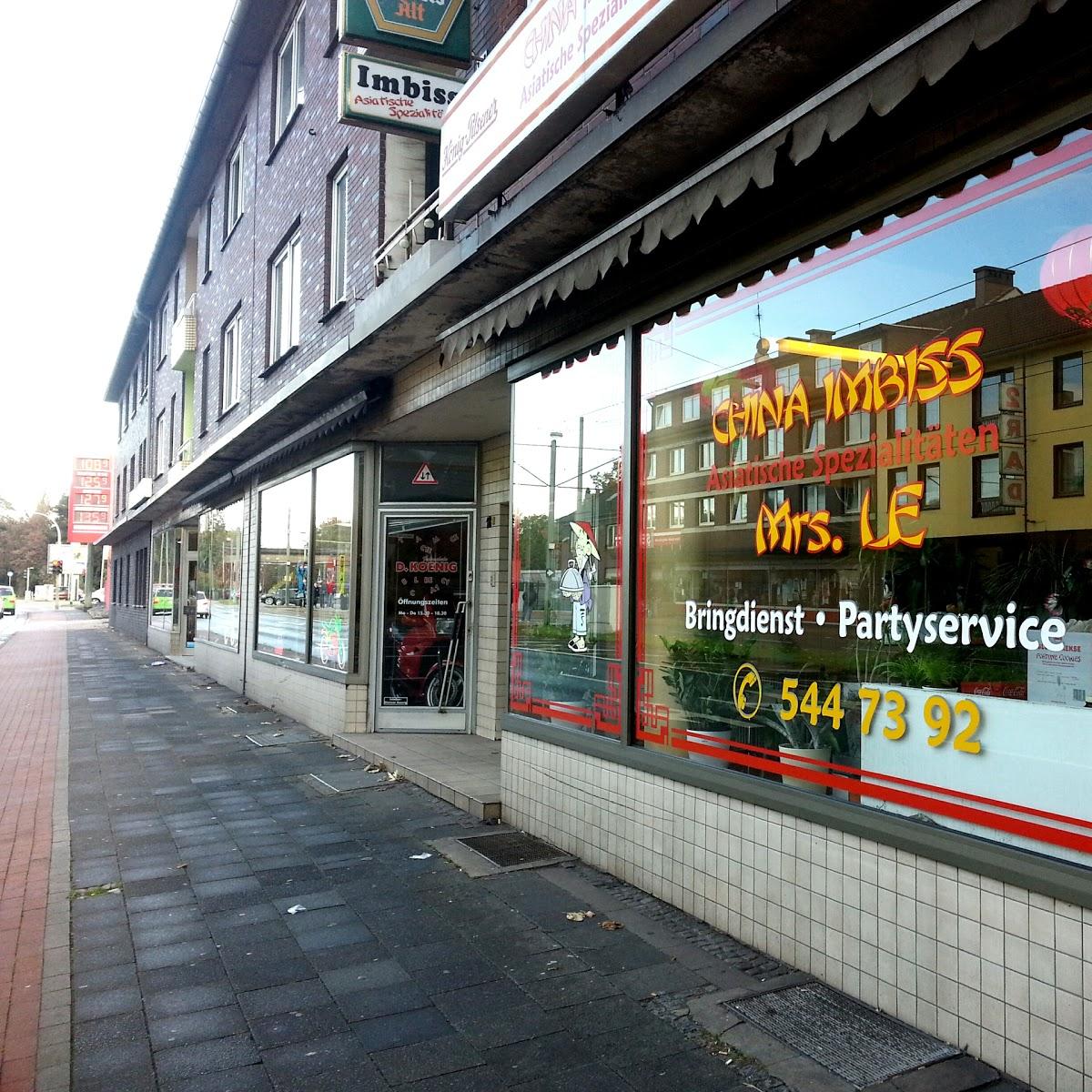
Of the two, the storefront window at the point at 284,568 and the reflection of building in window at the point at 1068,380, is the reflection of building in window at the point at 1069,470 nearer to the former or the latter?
the reflection of building in window at the point at 1068,380

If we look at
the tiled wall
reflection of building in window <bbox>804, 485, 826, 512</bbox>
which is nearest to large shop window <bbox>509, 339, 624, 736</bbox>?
the tiled wall

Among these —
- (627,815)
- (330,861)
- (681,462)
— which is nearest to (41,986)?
(330,861)

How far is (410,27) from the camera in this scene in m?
7.93

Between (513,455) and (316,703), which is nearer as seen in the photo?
(513,455)

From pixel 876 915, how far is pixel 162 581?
29404 millimetres

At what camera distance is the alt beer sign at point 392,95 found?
771 centimetres

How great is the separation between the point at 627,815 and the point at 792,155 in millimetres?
3534

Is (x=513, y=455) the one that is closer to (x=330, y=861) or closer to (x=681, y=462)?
(x=681, y=462)

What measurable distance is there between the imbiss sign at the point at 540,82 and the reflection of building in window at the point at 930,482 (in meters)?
2.26

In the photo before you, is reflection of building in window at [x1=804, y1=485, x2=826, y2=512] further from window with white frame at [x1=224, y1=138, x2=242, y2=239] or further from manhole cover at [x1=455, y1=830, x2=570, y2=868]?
window with white frame at [x1=224, y1=138, x2=242, y2=239]

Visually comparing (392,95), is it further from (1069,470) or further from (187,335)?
(187,335)

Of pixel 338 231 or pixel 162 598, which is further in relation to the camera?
pixel 162 598

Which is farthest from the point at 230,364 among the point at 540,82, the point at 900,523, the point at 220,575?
the point at 900,523

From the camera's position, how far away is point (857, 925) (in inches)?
154
